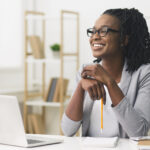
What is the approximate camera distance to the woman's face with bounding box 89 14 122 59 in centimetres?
185

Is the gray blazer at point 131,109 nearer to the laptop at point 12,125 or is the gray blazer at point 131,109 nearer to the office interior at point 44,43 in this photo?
the laptop at point 12,125

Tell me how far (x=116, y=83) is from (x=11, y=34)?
86.6 inches

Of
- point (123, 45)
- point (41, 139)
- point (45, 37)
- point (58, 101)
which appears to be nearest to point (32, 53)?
point (45, 37)

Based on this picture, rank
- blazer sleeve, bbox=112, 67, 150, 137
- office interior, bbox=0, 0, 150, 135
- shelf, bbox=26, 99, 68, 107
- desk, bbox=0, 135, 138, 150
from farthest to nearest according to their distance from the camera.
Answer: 1. office interior, bbox=0, 0, 150, 135
2. shelf, bbox=26, 99, 68, 107
3. blazer sleeve, bbox=112, 67, 150, 137
4. desk, bbox=0, 135, 138, 150

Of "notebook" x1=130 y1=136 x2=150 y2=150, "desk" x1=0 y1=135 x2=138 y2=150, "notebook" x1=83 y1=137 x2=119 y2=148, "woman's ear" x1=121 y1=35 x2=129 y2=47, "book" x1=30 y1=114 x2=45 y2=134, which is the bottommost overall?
"book" x1=30 y1=114 x2=45 y2=134

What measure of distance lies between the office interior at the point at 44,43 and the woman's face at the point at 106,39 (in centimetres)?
152

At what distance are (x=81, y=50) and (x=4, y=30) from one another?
0.84 metres

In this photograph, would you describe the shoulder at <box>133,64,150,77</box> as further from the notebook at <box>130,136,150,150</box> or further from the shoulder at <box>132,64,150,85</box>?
the notebook at <box>130,136,150,150</box>

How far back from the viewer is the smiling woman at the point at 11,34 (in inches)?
142

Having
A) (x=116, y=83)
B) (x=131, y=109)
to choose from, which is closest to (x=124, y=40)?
(x=116, y=83)

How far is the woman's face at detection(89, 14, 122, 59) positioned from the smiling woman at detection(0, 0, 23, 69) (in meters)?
1.91

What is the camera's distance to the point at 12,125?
1435 millimetres

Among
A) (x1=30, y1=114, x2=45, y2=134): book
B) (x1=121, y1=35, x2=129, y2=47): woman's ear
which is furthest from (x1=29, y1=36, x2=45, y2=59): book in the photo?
(x1=121, y1=35, x2=129, y2=47): woman's ear

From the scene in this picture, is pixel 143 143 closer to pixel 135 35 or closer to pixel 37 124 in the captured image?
pixel 135 35
